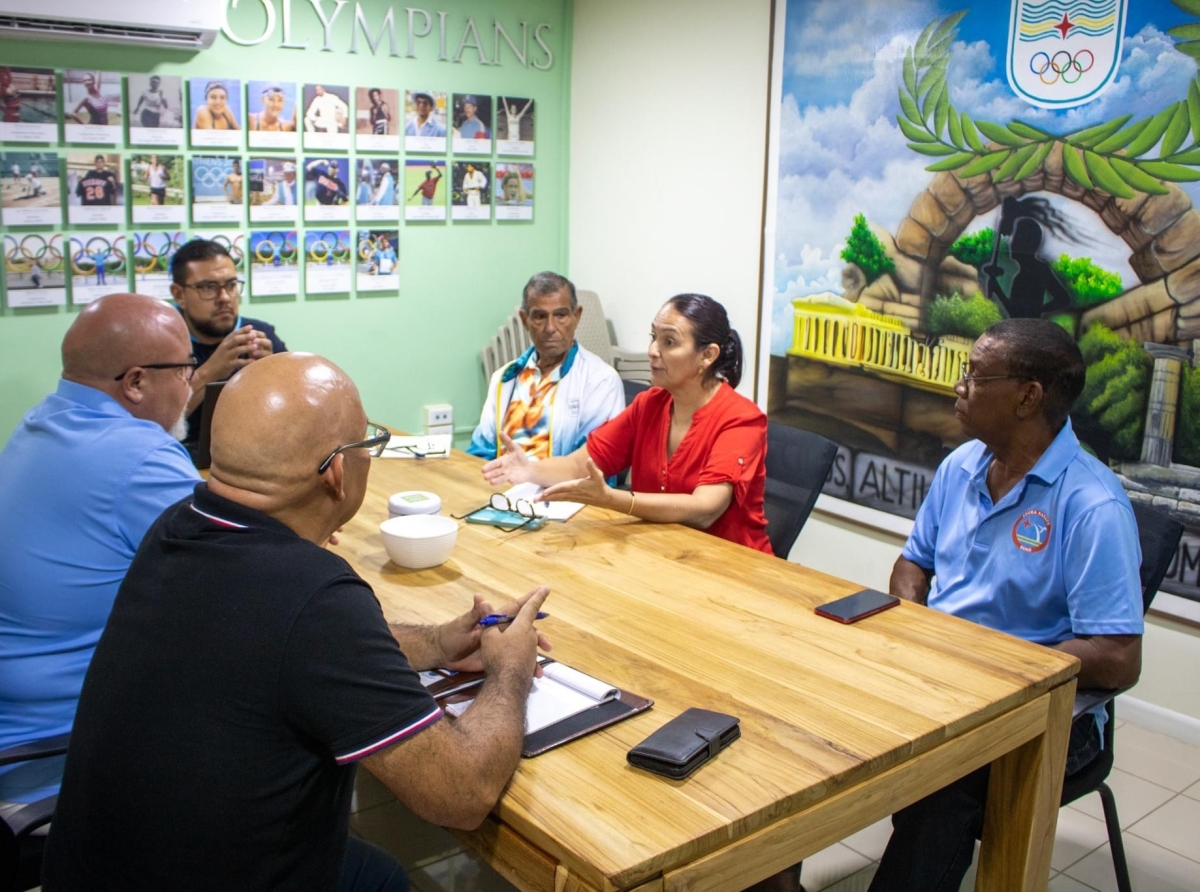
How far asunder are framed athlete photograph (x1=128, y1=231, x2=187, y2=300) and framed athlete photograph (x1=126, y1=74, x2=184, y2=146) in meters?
0.35

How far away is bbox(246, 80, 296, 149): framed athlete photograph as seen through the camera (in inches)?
172

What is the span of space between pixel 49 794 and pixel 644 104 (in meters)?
3.85

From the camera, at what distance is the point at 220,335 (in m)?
3.57

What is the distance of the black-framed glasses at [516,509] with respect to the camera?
8.45ft

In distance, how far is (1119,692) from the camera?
204 cm

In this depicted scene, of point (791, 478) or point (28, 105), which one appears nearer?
point (791, 478)

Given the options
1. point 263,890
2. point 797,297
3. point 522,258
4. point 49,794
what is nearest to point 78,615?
point 49,794

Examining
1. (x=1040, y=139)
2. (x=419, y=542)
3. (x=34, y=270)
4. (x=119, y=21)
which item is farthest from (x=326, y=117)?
(x=419, y=542)

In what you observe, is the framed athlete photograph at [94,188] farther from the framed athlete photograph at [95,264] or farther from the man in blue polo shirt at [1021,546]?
the man in blue polo shirt at [1021,546]

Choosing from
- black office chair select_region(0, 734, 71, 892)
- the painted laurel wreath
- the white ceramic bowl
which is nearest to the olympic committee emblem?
the painted laurel wreath

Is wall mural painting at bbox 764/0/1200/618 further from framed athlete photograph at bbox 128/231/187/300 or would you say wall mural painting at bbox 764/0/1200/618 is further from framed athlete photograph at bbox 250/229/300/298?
framed athlete photograph at bbox 128/231/187/300

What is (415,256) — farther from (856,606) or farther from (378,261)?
(856,606)

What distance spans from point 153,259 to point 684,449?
253cm

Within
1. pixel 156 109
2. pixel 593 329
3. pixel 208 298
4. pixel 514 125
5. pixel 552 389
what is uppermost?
pixel 514 125
